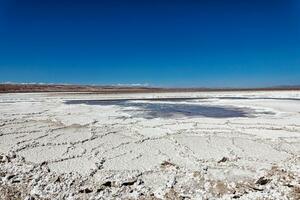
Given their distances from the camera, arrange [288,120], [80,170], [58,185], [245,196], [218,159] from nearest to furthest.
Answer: [245,196], [58,185], [80,170], [218,159], [288,120]

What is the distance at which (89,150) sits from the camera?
21.7 ft

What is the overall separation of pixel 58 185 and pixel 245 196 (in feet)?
9.09

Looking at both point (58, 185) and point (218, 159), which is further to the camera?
point (218, 159)

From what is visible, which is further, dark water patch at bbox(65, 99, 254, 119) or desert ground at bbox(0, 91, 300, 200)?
dark water patch at bbox(65, 99, 254, 119)

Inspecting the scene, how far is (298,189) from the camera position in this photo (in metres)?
4.45

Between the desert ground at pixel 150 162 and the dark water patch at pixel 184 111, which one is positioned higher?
the dark water patch at pixel 184 111

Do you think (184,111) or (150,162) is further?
(184,111)

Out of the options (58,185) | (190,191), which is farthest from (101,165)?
(190,191)

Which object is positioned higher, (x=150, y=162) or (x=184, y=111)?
(x=184, y=111)

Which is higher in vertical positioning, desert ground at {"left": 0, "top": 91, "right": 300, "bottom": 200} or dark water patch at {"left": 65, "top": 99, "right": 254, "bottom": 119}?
dark water patch at {"left": 65, "top": 99, "right": 254, "bottom": 119}

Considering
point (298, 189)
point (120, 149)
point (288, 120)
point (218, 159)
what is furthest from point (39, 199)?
point (288, 120)

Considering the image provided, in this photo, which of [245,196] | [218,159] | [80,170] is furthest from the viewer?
[218,159]

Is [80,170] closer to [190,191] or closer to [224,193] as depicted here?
[190,191]

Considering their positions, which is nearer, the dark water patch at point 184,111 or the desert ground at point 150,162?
the desert ground at point 150,162
